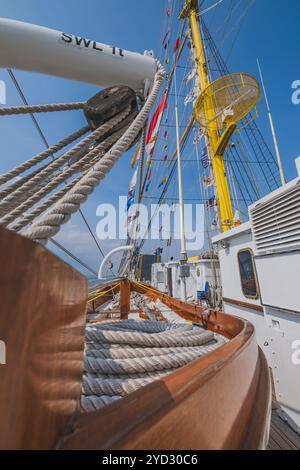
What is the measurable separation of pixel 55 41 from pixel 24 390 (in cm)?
159

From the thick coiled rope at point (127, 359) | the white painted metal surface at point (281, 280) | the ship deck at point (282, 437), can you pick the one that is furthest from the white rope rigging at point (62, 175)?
the ship deck at point (282, 437)

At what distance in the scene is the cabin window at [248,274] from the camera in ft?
13.6

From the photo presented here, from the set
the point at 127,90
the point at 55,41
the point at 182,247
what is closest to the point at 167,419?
the point at 127,90

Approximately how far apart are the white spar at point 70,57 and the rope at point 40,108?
0.21 meters

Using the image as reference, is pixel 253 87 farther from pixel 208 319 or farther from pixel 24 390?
pixel 24 390

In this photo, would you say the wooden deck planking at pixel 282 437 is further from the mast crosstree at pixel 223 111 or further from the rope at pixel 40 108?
the mast crosstree at pixel 223 111

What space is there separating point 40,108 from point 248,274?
4302 millimetres

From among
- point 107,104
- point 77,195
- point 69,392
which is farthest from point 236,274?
point 69,392

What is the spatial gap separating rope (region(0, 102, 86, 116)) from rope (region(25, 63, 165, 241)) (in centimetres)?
50

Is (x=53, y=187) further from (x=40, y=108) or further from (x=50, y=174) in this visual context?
(x=40, y=108)

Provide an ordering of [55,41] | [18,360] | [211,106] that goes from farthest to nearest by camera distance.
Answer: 1. [211,106]
2. [55,41]
3. [18,360]

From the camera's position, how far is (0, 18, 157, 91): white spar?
113 centimetres

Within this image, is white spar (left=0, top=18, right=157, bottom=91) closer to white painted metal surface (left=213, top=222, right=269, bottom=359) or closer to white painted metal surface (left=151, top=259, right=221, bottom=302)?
white painted metal surface (left=213, top=222, right=269, bottom=359)

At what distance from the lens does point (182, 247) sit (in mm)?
6379
